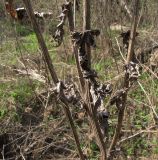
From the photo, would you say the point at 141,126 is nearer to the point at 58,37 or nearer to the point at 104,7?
the point at 104,7

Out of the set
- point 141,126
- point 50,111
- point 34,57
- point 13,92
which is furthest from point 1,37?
point 141,126

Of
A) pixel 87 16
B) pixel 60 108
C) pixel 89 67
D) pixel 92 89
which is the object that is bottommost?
pixel 60 108

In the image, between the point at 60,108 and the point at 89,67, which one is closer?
the point at 89,67

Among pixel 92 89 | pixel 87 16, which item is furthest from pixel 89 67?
pixel 87 16

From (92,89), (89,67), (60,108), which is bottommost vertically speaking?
(60,108)

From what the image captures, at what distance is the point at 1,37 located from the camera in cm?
563

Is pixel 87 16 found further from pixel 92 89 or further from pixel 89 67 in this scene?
pixel 92 89

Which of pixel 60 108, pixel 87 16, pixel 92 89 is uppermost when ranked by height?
pixel 87 16

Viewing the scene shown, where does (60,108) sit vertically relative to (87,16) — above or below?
below

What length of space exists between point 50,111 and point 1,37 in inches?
86.8

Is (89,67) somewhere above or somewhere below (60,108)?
above

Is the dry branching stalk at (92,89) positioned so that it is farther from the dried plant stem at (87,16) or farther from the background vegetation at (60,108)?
the background vegetation at (60,108)

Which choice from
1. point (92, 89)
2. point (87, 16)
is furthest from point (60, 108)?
point (87, 16)

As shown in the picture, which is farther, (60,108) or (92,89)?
(60,108)
